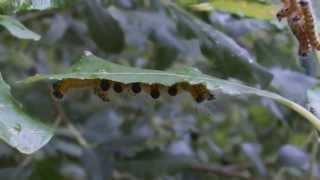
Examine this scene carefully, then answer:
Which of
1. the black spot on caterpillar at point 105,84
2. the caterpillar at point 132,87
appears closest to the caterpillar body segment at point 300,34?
the caterpillar at point 132,87

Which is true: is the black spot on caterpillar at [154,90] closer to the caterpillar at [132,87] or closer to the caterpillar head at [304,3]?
the caterpillar at [132,87]

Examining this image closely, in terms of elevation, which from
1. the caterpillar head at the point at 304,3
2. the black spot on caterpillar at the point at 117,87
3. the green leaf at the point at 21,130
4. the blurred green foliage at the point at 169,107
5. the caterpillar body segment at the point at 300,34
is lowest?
the blurred green foliage at the point at 169,107

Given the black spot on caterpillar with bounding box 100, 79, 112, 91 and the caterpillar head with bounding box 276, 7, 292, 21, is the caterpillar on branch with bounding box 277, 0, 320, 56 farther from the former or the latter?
the black spot on caterpillar with bounding box 100, 79, 112, 91

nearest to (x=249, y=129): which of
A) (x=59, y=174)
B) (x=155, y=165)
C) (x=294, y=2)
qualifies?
(x=155, y=165)

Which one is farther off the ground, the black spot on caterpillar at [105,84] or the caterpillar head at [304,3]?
the caterpillar head at [304,3]

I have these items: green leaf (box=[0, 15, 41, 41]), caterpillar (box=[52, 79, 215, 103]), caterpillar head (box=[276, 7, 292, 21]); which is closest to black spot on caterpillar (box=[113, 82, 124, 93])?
caterpillar (box=[52, 79, 215, 103])

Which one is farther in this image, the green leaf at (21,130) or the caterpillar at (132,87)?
the caterpillar at (132,87)

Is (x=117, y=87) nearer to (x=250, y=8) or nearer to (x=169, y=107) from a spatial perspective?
(x=250, y=8)

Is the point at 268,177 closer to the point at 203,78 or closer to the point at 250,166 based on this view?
the point at 250,166
